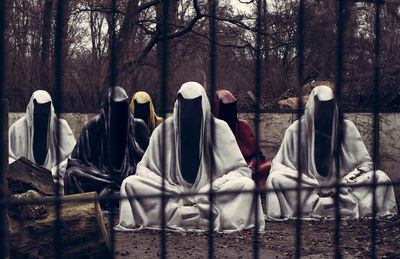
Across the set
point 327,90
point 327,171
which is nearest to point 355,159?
point 327,171

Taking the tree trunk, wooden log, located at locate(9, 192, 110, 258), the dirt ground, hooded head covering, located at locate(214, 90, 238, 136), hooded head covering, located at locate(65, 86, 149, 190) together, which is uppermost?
the tree trunk

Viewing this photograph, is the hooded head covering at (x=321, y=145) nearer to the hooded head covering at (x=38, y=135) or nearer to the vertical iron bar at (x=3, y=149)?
the hooded head covering at (x=38, y=135)

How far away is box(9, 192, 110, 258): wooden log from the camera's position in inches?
148

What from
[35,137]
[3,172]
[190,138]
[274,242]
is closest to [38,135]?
[35,137]

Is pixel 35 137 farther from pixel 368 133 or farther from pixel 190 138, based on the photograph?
pixel 368 133

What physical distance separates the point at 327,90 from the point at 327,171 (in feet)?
3.21

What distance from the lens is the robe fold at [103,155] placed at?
707 centimetres

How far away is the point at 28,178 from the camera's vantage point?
18.7 feet

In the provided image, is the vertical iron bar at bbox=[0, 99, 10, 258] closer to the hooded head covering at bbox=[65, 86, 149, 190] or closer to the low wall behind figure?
the hooded head covering at bbox=[65, 86, 149, 190]

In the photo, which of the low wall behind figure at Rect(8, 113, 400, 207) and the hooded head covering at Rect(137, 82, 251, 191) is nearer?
the hooded head covering at Rect(137, 82, 251, 191)

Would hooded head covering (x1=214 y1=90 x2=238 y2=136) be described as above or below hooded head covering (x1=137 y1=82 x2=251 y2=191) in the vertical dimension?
above

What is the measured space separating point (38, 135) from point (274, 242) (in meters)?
4.84

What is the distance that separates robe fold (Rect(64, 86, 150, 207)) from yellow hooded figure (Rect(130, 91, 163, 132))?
1341 millimetres

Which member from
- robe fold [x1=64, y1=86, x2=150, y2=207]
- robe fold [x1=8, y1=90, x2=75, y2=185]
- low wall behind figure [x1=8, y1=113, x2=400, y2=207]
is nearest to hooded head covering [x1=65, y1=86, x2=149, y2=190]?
robe fold [x1=64, y1=86, x2=150, y2=207]
